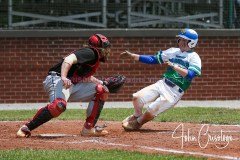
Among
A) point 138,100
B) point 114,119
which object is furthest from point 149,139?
point 114,119

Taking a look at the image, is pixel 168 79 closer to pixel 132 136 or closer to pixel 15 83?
pixel 132 136

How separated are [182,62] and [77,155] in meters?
3.29

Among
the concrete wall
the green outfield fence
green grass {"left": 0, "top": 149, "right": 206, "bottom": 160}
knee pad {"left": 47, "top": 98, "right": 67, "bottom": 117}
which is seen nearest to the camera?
green grass {"left": 0, "top": 149, "right": 206, "bottom": 160}

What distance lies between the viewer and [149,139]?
10086 mm

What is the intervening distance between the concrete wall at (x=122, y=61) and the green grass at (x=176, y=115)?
7.45ft

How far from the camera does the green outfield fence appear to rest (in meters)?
18.2

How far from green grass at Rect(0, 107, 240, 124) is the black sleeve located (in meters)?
3.13

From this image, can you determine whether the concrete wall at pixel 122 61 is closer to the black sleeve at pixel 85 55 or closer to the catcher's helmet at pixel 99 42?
the catcher's helmet at pixel 99 42

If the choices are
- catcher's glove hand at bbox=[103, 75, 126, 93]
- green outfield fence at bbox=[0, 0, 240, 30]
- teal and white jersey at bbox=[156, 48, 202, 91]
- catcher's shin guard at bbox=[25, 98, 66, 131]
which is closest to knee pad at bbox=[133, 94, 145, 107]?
catcher's glove hand at bbox=[103, 75, 126, 93]

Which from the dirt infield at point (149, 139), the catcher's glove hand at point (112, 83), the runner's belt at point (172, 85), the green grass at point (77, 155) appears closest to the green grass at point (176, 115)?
the dirt infield at point (149, 139)

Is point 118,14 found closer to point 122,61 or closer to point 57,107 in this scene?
point 122,61

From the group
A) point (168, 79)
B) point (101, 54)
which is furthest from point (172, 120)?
point (101, 54)

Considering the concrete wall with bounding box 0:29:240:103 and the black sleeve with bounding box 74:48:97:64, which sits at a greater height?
the black sleeve with bounding box 74:48:97:64

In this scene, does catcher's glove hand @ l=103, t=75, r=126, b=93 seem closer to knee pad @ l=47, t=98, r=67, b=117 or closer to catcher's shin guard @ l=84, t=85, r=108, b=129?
catcher's shin guard @ l=84, t=85, r=108, b=129
